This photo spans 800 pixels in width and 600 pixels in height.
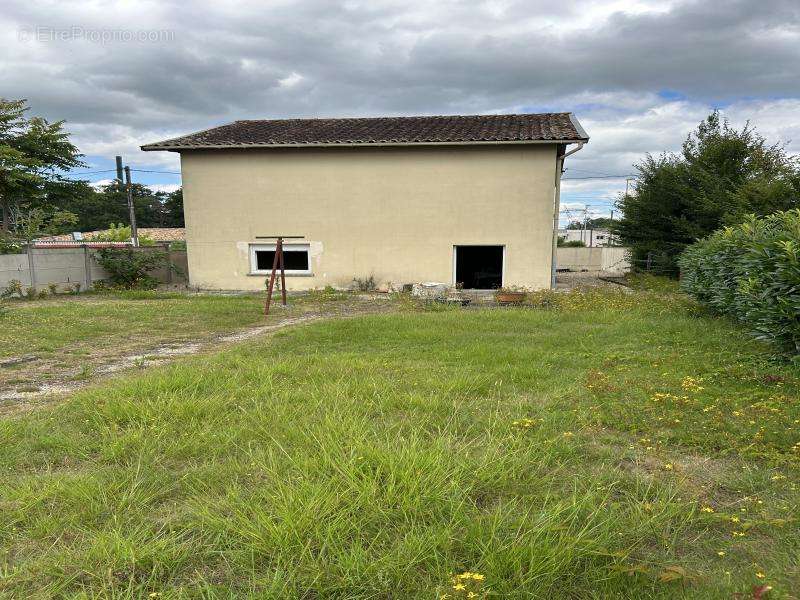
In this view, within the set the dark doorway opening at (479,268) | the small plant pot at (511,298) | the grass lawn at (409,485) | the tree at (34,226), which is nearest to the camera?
the grass lawn at (409,485)

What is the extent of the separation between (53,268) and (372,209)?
9.43 metres

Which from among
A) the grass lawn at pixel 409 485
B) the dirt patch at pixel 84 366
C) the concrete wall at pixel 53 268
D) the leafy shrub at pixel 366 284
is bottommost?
the dirt patch at pixel 84 366

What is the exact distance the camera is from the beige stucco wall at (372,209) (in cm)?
1434

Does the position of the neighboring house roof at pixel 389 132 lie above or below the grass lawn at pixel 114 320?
above

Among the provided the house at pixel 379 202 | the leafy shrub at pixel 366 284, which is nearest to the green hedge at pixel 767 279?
the house at pixel 379 202

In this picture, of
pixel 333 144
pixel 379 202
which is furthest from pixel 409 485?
pixel 333 144

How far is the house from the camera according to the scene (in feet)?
46.9

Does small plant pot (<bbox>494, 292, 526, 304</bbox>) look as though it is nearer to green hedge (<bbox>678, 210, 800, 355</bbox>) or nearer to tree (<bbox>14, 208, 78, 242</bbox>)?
green hedge (<bbox>678, 210, 800, 355</bbox>)

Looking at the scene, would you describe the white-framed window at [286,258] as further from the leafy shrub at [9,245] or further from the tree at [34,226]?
the leafy shrub at [9,245]

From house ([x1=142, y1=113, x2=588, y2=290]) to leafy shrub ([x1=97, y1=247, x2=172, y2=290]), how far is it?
1493mm

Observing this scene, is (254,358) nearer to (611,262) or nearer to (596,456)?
(596,456)

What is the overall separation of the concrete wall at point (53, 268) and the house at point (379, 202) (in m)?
3.06

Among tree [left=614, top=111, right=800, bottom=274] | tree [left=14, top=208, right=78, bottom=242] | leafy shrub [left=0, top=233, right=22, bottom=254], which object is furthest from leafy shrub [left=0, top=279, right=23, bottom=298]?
tree [left=614, top=111, right=800, bottom=274]

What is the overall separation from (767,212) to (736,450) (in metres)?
12.6
